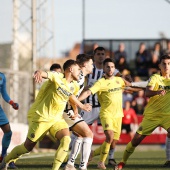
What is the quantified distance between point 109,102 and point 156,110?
133 cm

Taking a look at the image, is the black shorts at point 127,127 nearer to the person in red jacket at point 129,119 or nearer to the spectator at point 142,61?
the person in red jacket at point 129,119

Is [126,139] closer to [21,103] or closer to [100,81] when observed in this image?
[21,103]

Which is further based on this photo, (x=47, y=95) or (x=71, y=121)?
(x=71, y=121)

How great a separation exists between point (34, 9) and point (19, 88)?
9.70 ft

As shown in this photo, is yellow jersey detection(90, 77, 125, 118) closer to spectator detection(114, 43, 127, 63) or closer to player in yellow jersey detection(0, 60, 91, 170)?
player in yellow jersey detection(0, 60, 91, 170)

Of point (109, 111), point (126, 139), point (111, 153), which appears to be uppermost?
point (109, 111)

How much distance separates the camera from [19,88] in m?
25.7

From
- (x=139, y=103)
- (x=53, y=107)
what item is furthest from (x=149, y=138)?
Result: (x=53, y=107)

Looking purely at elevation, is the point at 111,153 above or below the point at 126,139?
above

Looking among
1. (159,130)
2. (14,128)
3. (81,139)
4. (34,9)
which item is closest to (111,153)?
(81,139)

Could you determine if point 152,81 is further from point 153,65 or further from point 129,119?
point 153,65

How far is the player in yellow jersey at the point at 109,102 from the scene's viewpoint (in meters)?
15.0

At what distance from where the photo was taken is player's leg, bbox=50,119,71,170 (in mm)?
11625

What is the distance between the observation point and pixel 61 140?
11805mm
